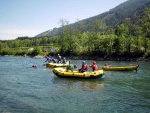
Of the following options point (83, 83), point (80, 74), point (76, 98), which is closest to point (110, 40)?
point (80, 74)

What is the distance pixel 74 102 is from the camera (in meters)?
18.8

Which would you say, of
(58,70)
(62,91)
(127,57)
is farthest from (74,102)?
(127,57)

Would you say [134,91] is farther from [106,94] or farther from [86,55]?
[86,55]

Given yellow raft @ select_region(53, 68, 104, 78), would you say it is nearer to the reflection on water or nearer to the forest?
the reflection on water

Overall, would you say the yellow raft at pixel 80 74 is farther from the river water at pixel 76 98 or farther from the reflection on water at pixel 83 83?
the river water at pixel 76 98

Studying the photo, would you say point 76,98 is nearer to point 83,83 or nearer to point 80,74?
point 83,83

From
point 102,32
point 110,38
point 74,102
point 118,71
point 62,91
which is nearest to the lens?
point 74,102

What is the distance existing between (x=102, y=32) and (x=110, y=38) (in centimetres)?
1268

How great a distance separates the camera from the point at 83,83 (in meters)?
27.8

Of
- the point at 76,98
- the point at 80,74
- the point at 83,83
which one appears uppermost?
the point at 80,74

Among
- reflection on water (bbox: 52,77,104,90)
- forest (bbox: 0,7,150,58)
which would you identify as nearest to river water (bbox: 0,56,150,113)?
reflection on water (bbox: 52,77,104,90)

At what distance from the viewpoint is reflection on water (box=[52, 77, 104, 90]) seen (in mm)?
25411

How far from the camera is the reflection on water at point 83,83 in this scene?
25.4 metres

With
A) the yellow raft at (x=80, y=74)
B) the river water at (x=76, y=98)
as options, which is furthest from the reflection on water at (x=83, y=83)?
the yellow raft at (x=80, y=74)
